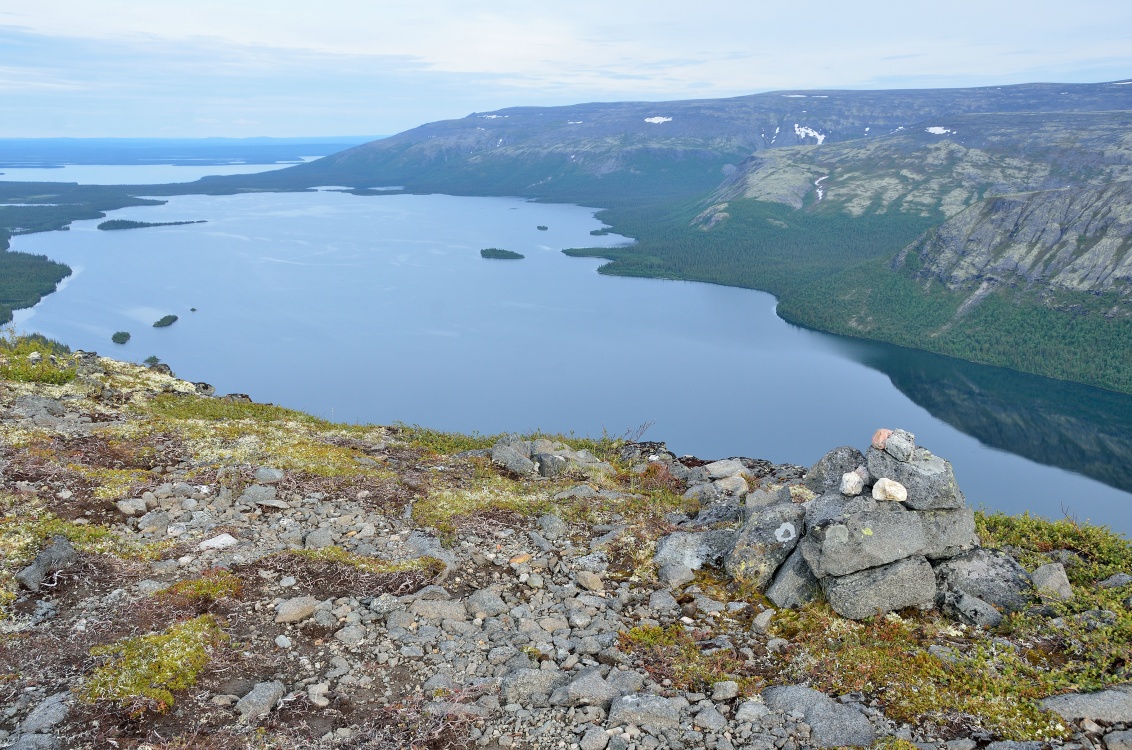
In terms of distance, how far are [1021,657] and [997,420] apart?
111 m

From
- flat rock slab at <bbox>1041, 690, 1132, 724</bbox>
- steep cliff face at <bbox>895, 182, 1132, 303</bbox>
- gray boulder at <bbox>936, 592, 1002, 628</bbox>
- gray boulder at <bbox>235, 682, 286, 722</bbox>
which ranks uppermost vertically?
gray boulder at <bbox>235, 682, 286, 722</bbox>

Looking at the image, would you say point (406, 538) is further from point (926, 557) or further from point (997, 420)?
point (997, 420)

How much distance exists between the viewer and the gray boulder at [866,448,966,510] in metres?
12.5

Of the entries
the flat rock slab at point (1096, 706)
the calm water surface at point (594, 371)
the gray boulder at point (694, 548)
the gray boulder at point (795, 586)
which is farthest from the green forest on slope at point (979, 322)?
the flat rock slab at point (1096, 706)

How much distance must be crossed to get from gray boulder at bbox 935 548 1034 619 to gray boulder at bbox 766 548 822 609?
2153 millimetres

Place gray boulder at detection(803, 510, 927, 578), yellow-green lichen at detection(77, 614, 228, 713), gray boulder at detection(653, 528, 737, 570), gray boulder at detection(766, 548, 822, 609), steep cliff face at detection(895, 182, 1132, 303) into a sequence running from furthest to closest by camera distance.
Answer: steep cliff face at detection(895, 182, 1132, 303), gray boulder at detection(653, 528, 737, 570), gray boulder at detection(766, 548, 822, 609), gray boulder at detection(803, 510, 927, 578), yellow-green lichen at detection(77, 614, 228, 713)

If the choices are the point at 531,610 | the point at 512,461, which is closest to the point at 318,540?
the point at 531,610

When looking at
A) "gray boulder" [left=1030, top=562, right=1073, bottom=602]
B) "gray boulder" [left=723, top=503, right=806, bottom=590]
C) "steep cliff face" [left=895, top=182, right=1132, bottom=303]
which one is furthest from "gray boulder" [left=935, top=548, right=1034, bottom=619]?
"steep cliff face" [left=895, top=182, right=1132, bottom=303]

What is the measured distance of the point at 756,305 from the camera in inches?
6831

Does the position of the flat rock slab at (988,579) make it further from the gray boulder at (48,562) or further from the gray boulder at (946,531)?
the gray boulder at (48,562)

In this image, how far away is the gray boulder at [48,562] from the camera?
11375 millimetres

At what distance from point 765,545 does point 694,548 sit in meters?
1.50

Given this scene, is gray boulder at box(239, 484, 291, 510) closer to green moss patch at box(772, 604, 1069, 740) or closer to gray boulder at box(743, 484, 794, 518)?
gray boulder at box(743, 484, 794, 518)

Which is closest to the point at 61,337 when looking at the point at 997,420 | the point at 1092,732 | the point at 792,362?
the point at 792,362
